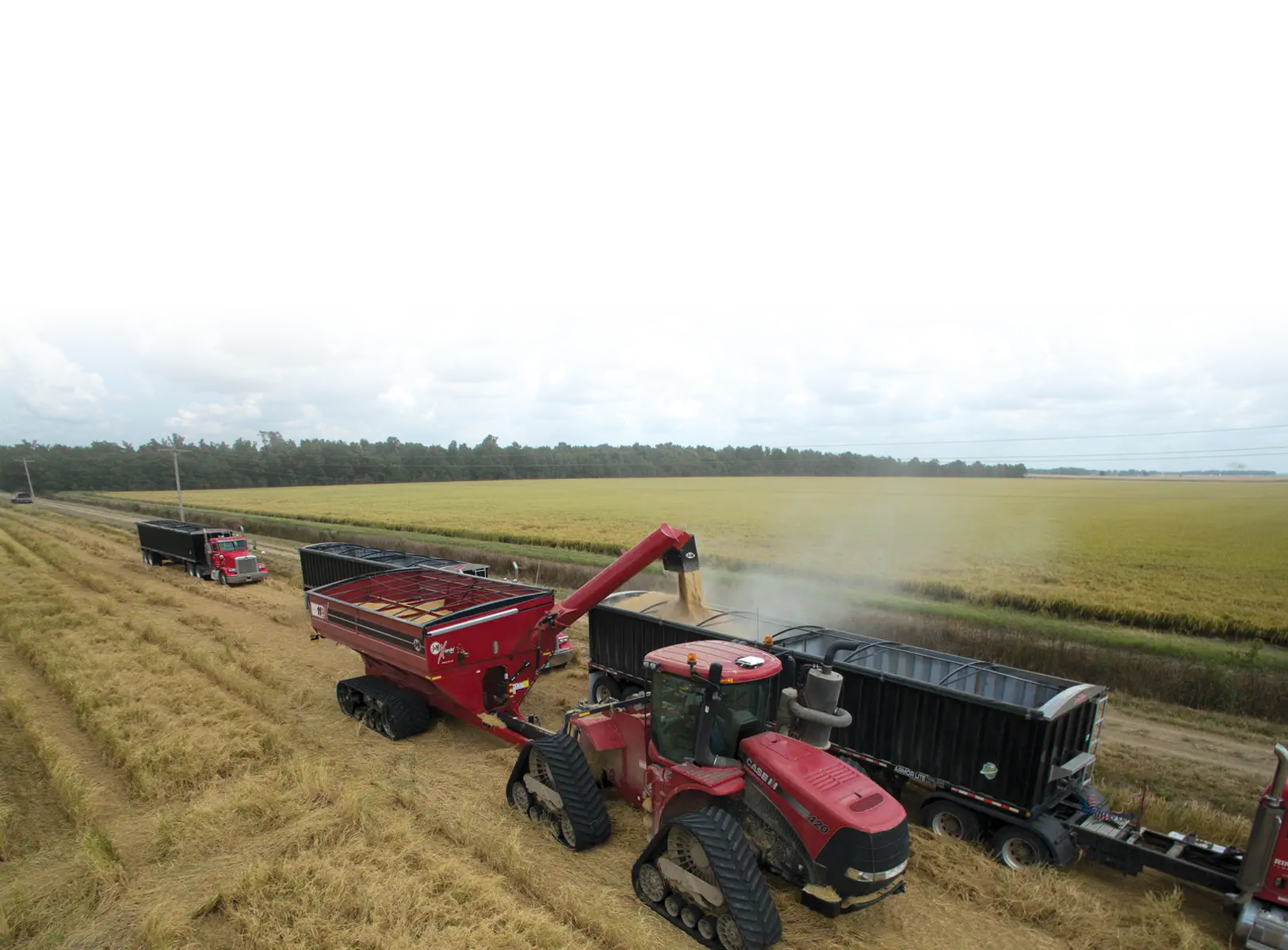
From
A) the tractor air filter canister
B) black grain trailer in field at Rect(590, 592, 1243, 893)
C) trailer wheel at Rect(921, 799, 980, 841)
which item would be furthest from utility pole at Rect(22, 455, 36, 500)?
trailer wheel at Rect(921, 799, 980, 841)

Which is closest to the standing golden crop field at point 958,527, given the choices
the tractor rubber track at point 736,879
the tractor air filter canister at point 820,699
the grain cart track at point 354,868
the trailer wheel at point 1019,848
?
the trailer wheel at point 1019,848

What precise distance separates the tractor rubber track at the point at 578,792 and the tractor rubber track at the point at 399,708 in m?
3.27

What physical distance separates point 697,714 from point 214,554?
2081cm

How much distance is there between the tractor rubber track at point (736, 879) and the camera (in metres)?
4.88

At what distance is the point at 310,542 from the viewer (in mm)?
32406

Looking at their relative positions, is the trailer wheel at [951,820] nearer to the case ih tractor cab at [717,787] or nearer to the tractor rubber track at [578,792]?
the case ih tractor cab at [717,787]

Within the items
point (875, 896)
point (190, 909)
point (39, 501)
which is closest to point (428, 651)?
point (190, 909)

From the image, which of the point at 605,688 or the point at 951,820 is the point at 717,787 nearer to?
the point at 951,820

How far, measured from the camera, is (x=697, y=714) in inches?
227

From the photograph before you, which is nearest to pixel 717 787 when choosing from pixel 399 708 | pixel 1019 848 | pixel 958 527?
pixel 1019 848

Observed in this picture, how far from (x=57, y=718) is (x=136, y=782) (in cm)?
331

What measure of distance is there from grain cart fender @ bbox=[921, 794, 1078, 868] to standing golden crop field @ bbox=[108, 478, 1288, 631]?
10.4 meters

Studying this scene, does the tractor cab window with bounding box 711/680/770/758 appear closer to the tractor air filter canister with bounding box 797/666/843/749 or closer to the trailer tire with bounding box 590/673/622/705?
the tractor air filter canister with bounding box 797/666/843/749

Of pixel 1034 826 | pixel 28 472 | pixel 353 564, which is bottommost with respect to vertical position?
pixel 1034 826
